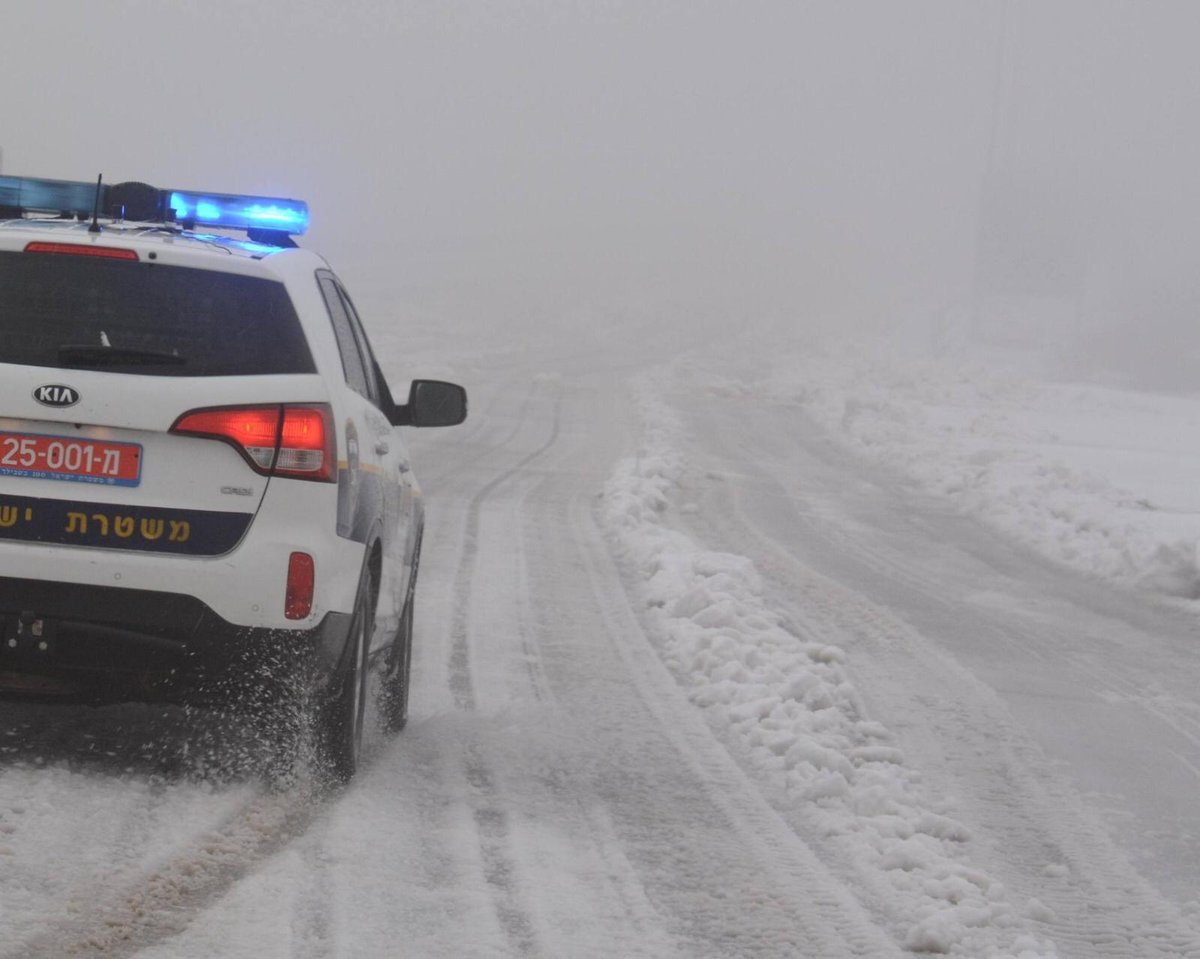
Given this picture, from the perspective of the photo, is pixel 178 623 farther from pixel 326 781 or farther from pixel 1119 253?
pixel 1119 253

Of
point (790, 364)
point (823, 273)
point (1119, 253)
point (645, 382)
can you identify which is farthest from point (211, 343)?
point (1119, 253)

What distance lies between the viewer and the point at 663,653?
7.94 metres

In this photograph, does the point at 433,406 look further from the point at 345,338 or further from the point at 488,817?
the point at 488,817

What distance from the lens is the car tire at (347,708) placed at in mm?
4832

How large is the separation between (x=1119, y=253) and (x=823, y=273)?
18.5m

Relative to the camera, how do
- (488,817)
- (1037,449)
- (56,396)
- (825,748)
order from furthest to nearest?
(1037,449), (825,748), (488,817), (56,396)

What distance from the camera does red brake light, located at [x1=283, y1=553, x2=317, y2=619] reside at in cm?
454

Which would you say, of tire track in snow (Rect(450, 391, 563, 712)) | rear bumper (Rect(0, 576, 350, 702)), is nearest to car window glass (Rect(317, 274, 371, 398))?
rear bumper (Rect(0, 576, 350, 702))

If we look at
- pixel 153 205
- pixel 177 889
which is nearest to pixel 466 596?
pixel 153 205

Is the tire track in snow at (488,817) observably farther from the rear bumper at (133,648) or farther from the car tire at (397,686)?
the rear bumper at (133,648)

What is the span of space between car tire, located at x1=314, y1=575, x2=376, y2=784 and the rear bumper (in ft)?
0.73

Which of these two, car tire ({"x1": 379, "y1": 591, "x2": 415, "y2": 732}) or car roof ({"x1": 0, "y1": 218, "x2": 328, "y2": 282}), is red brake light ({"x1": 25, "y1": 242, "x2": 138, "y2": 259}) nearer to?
car roof ({"x1": 0, "y1": 218, "x2": 328, "y2": 282})

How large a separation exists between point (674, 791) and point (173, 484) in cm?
203

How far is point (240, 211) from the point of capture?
5.61m
